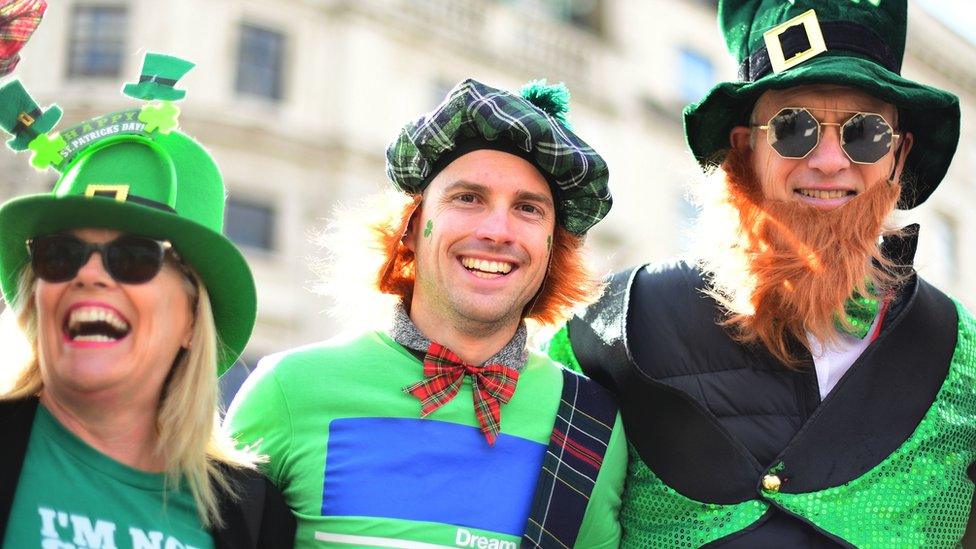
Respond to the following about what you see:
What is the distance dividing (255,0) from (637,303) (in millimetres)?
14922

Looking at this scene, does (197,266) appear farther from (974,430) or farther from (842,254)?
(974,430)

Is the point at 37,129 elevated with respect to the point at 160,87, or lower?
lower

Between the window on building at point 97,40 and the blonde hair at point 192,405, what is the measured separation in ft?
49.5

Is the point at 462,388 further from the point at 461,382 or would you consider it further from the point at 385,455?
the point at 385,455

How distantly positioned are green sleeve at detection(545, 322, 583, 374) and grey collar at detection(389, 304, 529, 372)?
0.38m

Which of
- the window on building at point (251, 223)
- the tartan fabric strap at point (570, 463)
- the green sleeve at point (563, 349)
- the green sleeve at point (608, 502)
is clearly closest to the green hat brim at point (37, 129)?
the tartan fabric strap at point (570, 463)

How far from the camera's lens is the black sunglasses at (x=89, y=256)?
269 centimetres

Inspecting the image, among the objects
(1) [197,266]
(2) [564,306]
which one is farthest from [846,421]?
(1) [197,266]

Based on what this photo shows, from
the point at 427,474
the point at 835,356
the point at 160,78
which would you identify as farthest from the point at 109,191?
the point at 835,356

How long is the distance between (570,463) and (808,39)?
1.64 m

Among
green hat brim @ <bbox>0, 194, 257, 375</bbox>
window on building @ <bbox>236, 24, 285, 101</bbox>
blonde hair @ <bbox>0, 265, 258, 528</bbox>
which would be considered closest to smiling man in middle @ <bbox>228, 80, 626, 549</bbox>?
blonde hair @ <bbox>0, 265, 258, 528</bbox>

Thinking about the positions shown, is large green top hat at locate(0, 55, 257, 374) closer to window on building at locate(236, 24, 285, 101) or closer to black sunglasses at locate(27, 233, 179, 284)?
black sunglasses at locate(27, 233, 179, 284)

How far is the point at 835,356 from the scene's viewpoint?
3.68 metres

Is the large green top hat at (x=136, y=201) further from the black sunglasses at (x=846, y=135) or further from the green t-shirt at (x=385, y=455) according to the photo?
the black sunglasses at (x=846, y=135)
